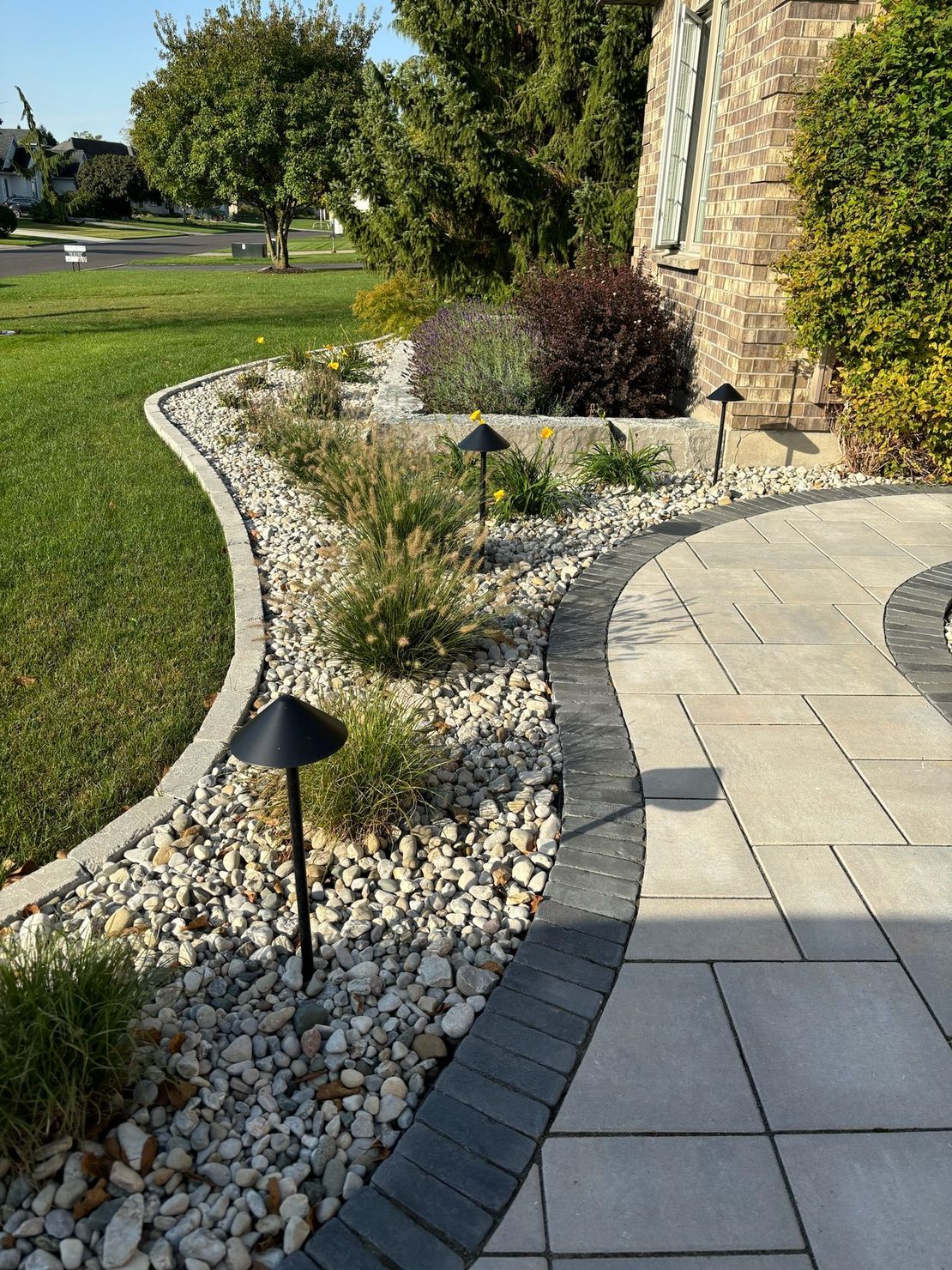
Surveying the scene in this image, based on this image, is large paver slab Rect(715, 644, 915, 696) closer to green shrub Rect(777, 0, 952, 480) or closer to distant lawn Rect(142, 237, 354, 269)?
green shrub Rect(777, 0, 952, 480)

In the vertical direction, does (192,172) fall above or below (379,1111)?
above

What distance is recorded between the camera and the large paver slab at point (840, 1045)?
2.05m

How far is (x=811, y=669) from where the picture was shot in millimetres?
4086

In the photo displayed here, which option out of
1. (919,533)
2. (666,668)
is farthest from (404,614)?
(919,533)

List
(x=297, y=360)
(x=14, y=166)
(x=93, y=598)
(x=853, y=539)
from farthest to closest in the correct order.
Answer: (x=14, y=166) → (x=297, y=360) → (x=853, y=539) → (x=93, y=598)

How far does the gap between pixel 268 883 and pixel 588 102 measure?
10472mm

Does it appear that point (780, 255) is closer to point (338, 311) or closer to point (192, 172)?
point (338, 311)

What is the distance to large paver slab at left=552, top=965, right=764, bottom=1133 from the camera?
204 cm

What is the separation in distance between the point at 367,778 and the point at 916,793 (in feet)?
6.11

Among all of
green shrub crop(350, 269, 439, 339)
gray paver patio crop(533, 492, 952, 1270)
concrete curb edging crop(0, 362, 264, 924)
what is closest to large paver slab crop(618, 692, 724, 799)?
gray paver patio crop(533, 492, 952, 1270)

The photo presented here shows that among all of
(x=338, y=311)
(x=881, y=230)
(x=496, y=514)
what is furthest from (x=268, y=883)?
(x=338, y=311)

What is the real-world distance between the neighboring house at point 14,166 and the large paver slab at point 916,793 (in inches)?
3211

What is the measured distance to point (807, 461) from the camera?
7.04 metres

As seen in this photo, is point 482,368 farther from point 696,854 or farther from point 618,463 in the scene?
point 696,854
